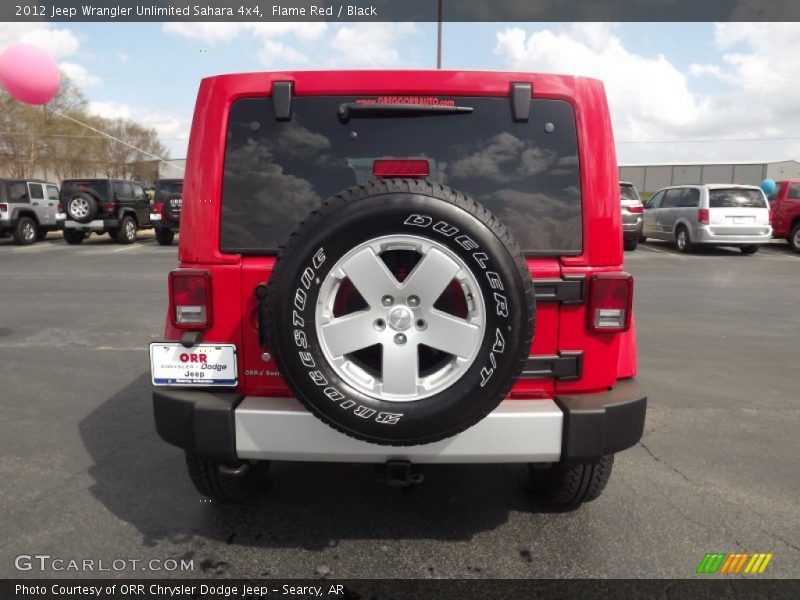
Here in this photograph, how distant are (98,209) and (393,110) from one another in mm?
17686

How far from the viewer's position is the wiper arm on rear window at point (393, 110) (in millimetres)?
2492

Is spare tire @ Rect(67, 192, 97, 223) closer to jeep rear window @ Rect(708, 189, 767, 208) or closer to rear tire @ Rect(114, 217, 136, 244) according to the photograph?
rear tire @ Rect(114, 217, 136, 244)

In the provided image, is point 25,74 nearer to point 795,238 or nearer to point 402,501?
point 402,501

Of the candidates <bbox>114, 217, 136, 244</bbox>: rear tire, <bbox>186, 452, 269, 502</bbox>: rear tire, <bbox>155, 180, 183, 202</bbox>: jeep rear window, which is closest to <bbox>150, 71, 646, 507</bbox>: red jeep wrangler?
<bbox>186, 452, 269, 502</bbox>: rear tire

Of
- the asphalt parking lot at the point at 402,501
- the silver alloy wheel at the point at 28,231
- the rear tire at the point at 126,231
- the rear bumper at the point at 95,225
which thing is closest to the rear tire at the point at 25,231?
the silver alloy wheel at the point at 28,231

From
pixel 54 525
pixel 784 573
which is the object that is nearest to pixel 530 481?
pixel 784 573

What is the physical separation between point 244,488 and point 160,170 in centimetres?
7179

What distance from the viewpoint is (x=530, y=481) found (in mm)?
3287

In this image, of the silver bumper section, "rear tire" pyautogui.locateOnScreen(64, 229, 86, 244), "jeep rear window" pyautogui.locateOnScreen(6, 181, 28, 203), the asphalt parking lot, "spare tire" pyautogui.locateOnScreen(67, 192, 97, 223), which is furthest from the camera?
"rear tire" pyautogui.locateOnScreen(64, 229, 86, 244)

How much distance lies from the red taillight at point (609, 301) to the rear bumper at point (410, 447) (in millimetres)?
329

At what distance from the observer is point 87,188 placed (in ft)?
58.9

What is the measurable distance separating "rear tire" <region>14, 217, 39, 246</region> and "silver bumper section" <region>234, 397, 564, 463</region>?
60.1 feet

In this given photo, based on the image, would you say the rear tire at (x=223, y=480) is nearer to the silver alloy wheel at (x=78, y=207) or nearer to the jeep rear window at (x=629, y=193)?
the jeep rear window at (x=629, y=193)

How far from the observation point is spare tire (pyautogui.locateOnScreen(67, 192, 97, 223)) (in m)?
17.5
